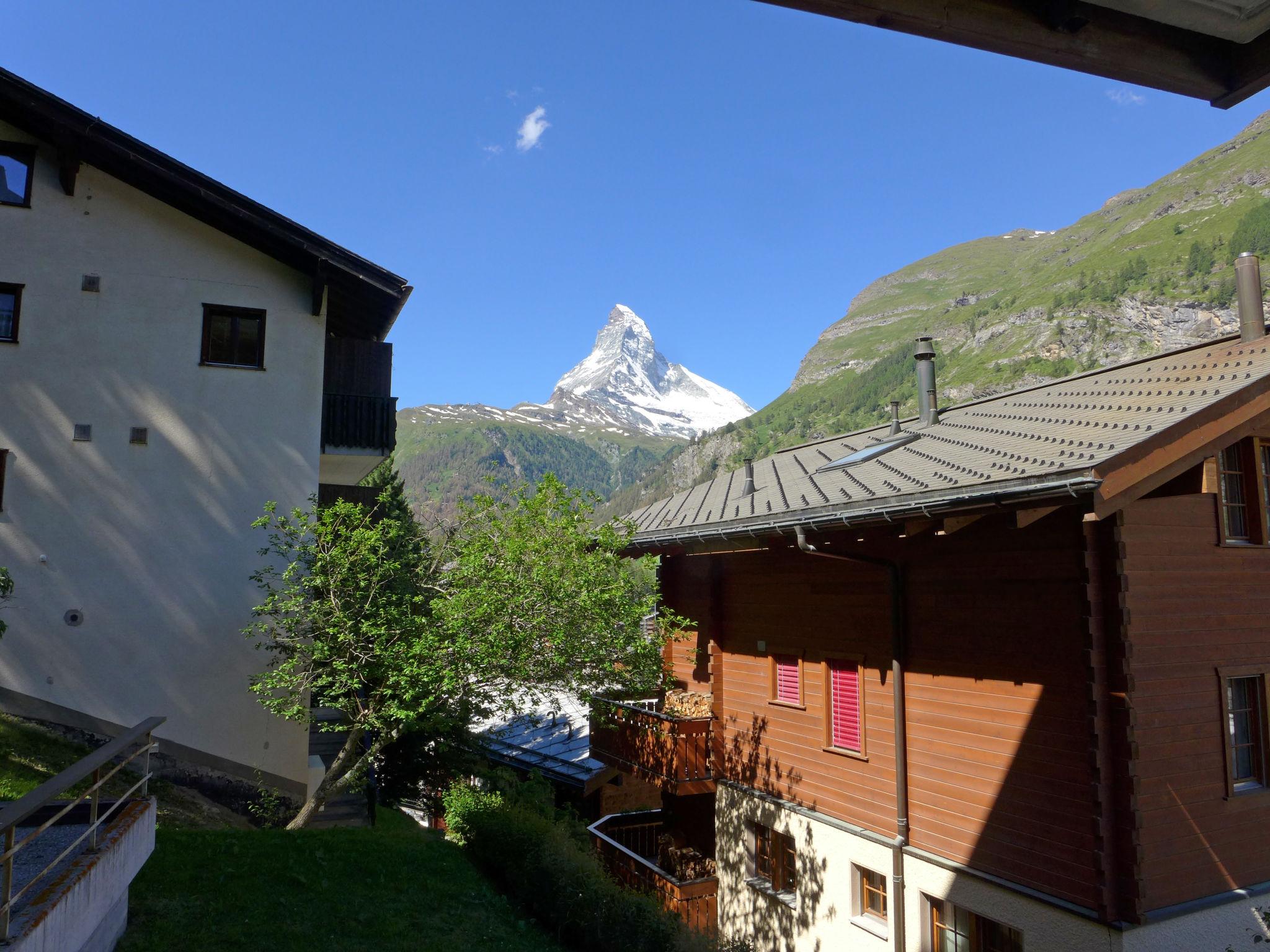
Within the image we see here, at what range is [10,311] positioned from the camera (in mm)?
13289

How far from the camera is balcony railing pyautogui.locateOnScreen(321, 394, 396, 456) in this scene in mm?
14867

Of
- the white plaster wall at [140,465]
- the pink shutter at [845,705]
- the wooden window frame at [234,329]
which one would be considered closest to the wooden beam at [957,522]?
the pink shutter at [845,705]

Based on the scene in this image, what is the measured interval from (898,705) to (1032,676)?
1.83 m

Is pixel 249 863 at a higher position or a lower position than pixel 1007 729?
lower

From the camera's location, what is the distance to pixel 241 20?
44.8ft

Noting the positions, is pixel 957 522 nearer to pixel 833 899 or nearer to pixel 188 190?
pixel 833 899

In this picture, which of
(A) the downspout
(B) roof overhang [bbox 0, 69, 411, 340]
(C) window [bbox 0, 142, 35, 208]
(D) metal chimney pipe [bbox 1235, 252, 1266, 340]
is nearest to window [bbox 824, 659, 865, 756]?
(A) the downspout

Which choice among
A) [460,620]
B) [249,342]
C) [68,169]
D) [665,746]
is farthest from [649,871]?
[68,169]

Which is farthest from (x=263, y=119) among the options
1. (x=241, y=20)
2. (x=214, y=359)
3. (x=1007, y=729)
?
(x=1007, y=729)

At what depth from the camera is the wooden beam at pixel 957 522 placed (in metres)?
8.00

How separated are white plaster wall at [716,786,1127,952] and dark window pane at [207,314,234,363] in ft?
36.2

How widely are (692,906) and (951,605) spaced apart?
6456mm

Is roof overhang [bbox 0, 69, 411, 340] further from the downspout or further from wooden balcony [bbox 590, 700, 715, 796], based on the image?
the downspout

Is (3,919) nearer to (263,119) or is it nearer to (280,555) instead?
(280,555)
